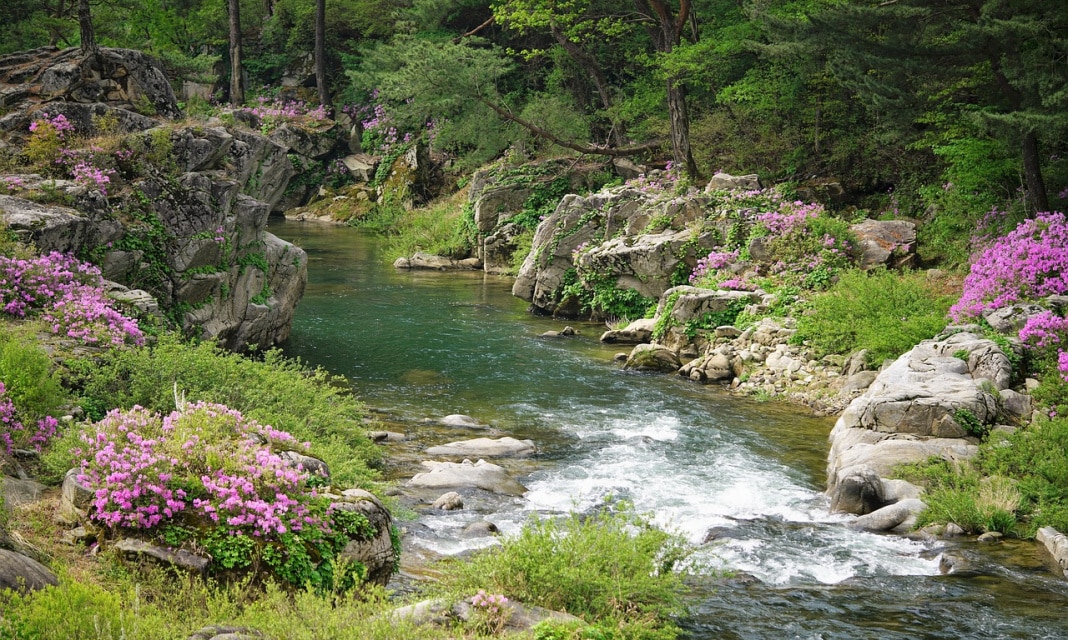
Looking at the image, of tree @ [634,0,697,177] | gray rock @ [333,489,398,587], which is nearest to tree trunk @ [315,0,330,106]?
tree @ [634,0,697,177]

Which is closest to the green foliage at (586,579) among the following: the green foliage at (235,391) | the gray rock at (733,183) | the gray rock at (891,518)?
the green foliage at (235,391)

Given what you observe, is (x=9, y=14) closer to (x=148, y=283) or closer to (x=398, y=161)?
(x=148, y=283)

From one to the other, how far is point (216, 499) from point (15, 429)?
2.50 metres

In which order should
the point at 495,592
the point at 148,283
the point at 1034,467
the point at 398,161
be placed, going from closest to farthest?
the point at 495,592 → the point at 1034,467 → the point at 148,283 → the point at 398,161

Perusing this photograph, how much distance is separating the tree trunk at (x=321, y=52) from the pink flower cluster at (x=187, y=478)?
138 feet

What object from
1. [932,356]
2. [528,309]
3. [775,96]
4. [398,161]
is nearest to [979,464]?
[932,356]

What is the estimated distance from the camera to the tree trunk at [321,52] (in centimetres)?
4578

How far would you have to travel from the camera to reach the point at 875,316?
1633 centimetres

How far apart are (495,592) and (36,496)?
360cm

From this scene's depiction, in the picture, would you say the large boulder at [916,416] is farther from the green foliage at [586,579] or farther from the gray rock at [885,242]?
the gray rock at [885,242]

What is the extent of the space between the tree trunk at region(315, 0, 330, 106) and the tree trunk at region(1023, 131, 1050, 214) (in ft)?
119

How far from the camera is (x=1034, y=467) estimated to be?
34.3 feet

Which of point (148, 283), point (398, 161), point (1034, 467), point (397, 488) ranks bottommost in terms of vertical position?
point (397, 488)

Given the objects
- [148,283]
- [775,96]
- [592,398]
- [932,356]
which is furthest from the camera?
[775,96]
